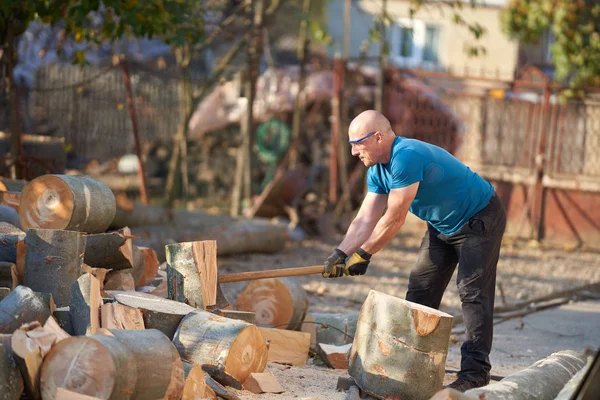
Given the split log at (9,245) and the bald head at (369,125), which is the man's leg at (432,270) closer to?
the bald head at (369,125)

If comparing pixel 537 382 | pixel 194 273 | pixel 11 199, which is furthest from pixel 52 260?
pixel 537 382

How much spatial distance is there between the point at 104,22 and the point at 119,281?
334 centimetres

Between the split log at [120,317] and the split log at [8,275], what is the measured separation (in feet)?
2.83

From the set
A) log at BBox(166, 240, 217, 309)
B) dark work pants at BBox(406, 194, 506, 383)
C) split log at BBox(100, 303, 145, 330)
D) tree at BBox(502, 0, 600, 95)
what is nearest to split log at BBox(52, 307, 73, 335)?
split log at BBox(100, 303, 145, 330)

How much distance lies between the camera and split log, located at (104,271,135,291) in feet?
18.3

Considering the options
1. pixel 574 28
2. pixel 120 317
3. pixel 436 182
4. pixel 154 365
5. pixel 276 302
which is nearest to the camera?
pixel 154 365

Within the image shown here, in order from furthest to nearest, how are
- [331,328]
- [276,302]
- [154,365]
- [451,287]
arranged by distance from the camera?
[451,287]
[276,302]
[331,328]
[154,365]

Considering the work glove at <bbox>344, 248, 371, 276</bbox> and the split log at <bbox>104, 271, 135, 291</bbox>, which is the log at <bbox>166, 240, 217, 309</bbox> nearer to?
the split log at <bbox>104, 271, 135, 291</bbox>

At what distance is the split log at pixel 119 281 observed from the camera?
5.57m

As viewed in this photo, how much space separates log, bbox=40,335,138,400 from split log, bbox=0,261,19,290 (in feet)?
4.63

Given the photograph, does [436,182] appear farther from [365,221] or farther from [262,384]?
[262,384]

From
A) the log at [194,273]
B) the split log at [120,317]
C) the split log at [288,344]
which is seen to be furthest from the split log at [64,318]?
the split log at [288,344]

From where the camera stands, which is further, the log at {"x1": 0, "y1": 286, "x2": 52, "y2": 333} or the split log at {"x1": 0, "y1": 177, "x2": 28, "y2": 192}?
the split log at {"x1": 0, "y1": 177, "x2": 28, "y2": 192}

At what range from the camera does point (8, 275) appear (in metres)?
5.14
